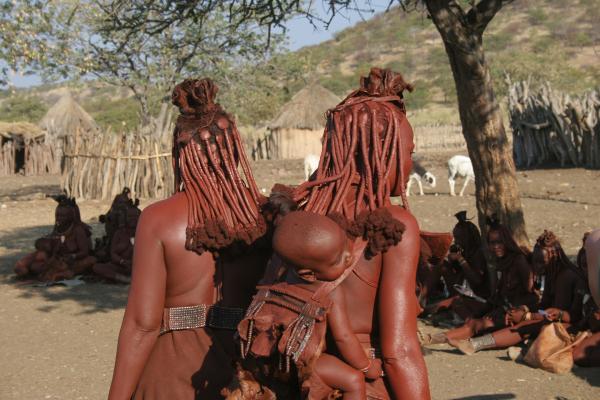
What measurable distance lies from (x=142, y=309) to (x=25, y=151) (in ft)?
94.1

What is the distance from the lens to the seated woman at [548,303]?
6.04 metres

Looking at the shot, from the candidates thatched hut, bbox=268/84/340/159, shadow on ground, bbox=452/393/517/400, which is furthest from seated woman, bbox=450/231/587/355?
thatched hut, bbox=268/84/340/159

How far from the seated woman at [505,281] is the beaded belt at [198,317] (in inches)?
159

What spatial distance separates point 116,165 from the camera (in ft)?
58.9

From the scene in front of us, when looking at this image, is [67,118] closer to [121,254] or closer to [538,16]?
[121,254]

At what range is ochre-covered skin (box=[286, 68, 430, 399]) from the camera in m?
2.18

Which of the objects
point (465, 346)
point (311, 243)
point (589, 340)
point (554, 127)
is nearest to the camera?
point (311, 243)

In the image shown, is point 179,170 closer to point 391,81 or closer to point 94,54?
point 391,81

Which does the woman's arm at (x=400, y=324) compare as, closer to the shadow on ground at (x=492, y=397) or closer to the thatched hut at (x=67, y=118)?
the shadow on ground at (x=492, y=397)

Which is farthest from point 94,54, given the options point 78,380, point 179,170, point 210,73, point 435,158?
point 179,170

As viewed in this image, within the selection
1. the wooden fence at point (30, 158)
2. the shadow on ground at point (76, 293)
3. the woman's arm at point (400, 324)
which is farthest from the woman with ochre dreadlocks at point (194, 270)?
the wooden fence at point (30, 158)

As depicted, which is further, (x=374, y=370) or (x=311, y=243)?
(x=374, y=370)

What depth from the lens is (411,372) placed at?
7.14 feet

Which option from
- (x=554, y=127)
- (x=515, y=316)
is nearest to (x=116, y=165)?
(x=554, y=127)
